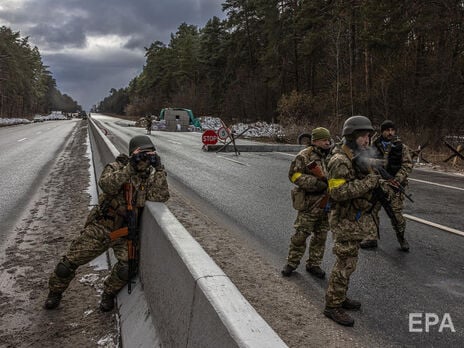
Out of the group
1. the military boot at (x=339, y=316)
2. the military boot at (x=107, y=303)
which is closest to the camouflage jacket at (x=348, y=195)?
the military boot at (x=339, y=316)

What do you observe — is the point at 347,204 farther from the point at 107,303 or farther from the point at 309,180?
the point at 107,303

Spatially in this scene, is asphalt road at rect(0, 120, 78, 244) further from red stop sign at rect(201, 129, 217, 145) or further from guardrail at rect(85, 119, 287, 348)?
red stop sign at rect(201, 129, 217, 145)

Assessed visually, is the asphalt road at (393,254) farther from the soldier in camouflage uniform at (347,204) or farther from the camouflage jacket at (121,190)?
the camouflage jacket at (121,190)

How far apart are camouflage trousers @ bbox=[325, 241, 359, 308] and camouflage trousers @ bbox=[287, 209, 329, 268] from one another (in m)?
0.96

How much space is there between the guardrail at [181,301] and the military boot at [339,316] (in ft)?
5.02

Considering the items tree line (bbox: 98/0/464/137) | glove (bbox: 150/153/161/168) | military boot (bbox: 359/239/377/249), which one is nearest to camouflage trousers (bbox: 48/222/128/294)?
glove (bbox: 150/153/161/168)

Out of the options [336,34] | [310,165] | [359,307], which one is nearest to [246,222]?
[310,165]

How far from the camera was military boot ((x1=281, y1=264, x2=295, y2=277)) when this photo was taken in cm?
462

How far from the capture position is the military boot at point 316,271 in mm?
4645

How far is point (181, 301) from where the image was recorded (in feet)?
7.97

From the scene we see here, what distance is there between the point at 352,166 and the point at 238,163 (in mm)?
12191

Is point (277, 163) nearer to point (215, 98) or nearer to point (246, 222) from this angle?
point (246, 222)

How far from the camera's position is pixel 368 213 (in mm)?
3635

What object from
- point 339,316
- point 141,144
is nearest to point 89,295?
point 141,144
